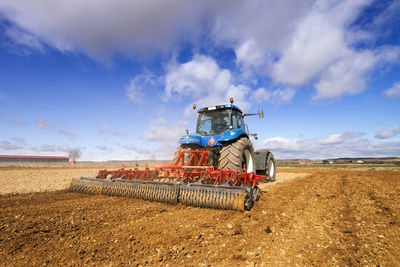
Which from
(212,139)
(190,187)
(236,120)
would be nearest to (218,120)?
(236,120)

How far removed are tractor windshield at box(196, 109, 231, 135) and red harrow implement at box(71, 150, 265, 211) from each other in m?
1.19

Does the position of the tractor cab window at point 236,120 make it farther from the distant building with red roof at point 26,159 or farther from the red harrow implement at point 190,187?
the distant building with red roof at point 26,159

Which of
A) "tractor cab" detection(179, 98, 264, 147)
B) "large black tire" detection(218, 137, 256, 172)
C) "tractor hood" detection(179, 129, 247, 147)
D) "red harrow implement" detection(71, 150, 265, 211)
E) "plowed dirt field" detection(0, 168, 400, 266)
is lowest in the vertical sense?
"plowed dirt field" detection(0, 168, 400, 266)

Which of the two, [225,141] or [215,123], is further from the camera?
[215,123]

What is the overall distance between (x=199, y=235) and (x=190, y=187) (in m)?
1.53

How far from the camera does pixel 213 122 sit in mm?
6871

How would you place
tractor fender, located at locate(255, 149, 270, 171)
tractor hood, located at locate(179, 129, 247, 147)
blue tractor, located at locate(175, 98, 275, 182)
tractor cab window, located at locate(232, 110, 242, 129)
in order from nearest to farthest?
blue tractor, located at locate(175, 98, 275, 182)
tractor hood, located at locate(179, 129, 247, 147)
tractor cab window, located at locate(232, 110, 242, 129)
tractor fender, located at locate(255, 149, 270, 171)

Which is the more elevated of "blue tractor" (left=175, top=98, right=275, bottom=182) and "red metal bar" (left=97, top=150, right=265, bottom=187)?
"blue tractor" (left=175, top=98, right=275, bottom=182)

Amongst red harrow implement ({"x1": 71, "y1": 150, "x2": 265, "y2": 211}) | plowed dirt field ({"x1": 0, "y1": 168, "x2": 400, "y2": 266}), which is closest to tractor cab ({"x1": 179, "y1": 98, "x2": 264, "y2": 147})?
red harrow implement ({"x1": 71, "y1": 150, "x2": 265, "y2": 211})

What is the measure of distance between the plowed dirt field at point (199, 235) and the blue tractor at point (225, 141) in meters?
1.30

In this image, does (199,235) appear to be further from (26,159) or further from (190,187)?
(26,159)

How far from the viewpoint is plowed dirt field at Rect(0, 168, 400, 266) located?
7.56ft

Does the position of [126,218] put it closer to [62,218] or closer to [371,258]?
[62,218]

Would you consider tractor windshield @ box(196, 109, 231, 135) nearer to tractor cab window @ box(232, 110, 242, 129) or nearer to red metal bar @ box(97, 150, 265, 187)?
tractor cab window @ box(232, 110, 242, 129)
